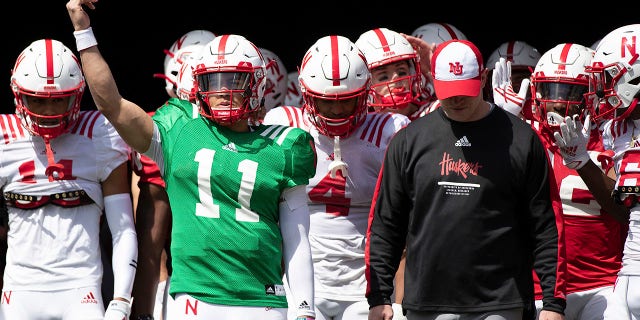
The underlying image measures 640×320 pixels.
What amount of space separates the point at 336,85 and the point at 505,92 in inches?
29.5

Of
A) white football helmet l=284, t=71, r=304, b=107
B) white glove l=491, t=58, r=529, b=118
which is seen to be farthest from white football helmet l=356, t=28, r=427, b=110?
white football helmet l=284, t=71, r=304, b=107

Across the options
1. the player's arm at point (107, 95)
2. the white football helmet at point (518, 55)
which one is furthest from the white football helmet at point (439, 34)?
the player's arm at point (107, 95)

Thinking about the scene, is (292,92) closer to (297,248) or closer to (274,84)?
(274,84)

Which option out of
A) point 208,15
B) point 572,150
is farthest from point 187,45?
point 572,150

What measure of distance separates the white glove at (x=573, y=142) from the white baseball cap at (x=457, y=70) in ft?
2.07

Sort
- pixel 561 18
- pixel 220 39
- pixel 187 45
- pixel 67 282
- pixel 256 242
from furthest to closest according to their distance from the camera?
pixel 561 18 → pixel 187 45 → pixel 67 282 → pixel 220 39 → pixel 256 242

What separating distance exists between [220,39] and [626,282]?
6.34 ft

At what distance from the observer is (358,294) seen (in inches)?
248

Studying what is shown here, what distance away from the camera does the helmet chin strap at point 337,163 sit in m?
6.25

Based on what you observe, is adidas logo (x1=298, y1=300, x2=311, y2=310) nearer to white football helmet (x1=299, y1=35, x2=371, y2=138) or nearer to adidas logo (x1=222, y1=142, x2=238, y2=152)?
adidas logo (x1=222, y1=142, x2=238, y2=152)

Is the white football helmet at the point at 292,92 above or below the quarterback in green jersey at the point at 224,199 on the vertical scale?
below

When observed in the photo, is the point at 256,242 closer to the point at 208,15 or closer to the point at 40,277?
the point at 40,277

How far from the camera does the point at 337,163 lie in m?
6.26

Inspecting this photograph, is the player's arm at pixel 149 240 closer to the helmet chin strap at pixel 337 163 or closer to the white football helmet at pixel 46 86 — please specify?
the white football helmet at pixel 46 86
